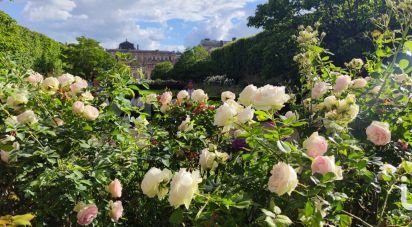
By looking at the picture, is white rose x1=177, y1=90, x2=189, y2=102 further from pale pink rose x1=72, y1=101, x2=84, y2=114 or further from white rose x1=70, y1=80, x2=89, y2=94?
pale pink rose x1=72, y1=101, x2=84, y2=114

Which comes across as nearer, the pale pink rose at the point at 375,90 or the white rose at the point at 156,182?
the white rose at the point at 156,182

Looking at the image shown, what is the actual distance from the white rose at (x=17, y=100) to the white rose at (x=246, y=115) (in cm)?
116

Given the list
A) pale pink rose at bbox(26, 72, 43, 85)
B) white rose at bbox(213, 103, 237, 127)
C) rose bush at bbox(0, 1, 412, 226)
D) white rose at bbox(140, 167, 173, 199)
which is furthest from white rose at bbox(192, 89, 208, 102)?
white rose at bbox(140, 167, 173, 199)

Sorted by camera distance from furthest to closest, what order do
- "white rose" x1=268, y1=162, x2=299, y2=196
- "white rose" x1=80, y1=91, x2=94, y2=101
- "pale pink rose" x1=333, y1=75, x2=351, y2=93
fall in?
1. "white rose" x1=80, y1=91, x2=94, y2=101
2. "pale pink rose" x1=333, y1=75, x2=351, y2=93
3. "white rose" x1=268, y1=162, x2=299, y2=196

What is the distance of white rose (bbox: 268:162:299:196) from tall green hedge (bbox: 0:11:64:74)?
620 inches

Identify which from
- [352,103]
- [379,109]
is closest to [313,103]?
[379,109]

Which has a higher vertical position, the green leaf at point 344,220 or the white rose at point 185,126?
the white rose at point 185,126

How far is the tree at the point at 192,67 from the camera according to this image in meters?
47.5

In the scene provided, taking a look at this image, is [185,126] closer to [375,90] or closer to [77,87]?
[77,87]

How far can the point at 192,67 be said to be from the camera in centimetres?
4956

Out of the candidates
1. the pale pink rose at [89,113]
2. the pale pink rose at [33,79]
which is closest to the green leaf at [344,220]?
the pale pink rose at [89,113]

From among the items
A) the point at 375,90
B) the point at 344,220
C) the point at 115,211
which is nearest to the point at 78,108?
the point at 115,211

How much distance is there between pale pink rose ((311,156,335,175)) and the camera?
1413mm

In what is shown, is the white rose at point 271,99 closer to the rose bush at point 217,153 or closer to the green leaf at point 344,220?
the rose bush at point 217,153
